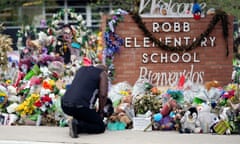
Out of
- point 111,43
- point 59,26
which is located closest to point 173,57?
point 111,43

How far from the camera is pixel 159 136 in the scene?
30.7ft

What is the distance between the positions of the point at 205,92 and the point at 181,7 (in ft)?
9.02

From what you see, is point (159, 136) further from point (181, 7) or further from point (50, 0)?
point (50, 0)

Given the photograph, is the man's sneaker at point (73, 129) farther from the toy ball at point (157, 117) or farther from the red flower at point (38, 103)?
the toy ball at point (157, 117)

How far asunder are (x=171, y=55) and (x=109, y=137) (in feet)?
12.1

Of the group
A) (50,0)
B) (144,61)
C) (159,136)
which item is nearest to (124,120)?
(159,136)

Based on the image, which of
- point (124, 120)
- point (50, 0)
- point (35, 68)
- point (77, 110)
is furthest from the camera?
point (50, 0)

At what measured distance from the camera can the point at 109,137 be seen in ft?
30.4

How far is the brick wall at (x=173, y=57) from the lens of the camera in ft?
40.5

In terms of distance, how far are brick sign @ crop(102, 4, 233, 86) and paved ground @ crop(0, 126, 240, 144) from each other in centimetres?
285

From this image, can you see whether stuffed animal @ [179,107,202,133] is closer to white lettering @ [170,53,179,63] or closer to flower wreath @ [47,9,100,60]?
white lettering @ [170,53,179,63]

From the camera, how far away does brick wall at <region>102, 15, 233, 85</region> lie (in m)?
12.3

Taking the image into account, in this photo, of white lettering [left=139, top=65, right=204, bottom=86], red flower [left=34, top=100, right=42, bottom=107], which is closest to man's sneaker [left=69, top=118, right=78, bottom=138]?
red flower [left=34, top=100, right=42, bottom=107]

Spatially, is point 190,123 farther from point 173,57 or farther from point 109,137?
point 173,57
